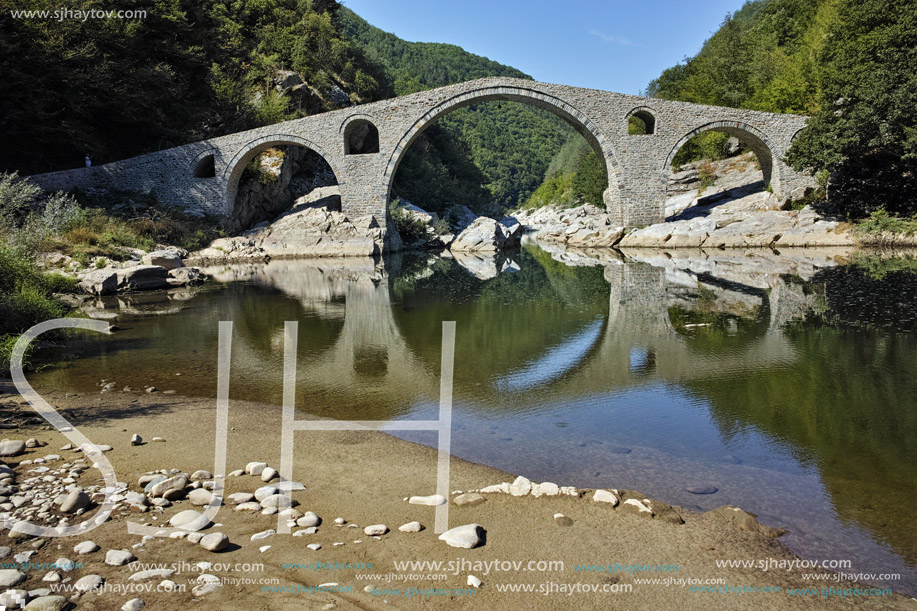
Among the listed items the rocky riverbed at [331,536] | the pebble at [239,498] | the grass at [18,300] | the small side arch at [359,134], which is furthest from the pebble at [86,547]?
the small side arch at [359,134]

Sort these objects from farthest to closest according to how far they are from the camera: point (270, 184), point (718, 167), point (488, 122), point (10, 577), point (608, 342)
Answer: point (488, 122) < point (718, 167) < point (270, 184) < point (608, 342) < point (10, 577)

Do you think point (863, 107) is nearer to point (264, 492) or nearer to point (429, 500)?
point (429, 500)

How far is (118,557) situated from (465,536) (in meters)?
1.42

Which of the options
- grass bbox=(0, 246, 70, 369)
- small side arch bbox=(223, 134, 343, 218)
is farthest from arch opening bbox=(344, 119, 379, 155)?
grass bbox=(0, 246, 70, 369)

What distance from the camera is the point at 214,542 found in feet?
7.61

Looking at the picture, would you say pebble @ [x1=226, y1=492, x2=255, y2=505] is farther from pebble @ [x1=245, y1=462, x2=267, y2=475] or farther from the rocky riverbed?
pebble @ [x1=245, y1=462, x2=267, y2=475]

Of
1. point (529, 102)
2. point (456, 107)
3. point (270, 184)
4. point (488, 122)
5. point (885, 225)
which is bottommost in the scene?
point (885, 225)

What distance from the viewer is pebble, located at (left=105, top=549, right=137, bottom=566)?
2.14 metres

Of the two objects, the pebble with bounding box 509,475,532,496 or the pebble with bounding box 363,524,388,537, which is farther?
the pebble with bounding box 509,475,532,496

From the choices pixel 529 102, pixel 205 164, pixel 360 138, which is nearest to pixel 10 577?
pixel 529 102

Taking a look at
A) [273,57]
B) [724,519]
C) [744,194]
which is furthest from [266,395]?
[273,57]

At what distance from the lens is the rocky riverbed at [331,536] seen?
2.07 metres

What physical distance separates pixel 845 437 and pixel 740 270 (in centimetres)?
1178

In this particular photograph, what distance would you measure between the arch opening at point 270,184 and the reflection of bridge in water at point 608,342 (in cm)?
1206
